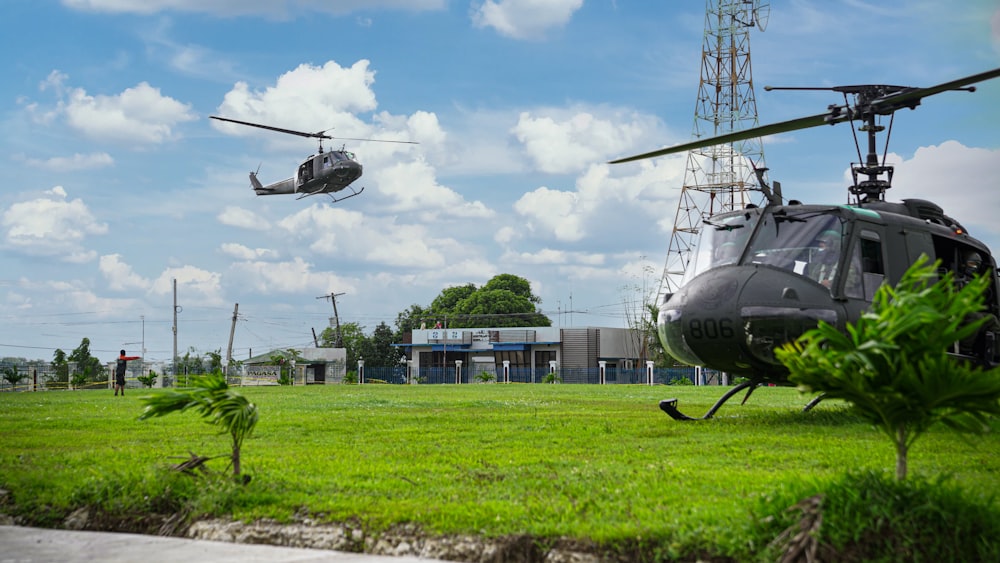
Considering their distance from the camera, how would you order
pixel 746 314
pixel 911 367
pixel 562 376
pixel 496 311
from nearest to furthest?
1. pixel 911 367
2. pixel 746 314
3. pixel 562 376
4. pixel 496 311

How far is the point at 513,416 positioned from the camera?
1359 cm

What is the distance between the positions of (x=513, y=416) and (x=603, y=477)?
692 centimetres

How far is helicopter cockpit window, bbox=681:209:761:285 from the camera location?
37.5 feet

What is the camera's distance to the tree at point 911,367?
4379mm

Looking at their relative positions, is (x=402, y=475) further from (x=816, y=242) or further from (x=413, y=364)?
(x=413, y=364)

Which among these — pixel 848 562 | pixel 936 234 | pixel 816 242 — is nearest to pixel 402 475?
pixel 848 562

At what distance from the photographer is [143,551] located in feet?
16.5

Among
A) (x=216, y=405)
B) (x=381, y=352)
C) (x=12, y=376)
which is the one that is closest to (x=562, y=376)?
(x=381, y=352)

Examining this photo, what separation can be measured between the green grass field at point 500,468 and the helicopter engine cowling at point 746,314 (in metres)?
0.90

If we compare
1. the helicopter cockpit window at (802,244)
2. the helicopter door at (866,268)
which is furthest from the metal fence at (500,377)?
the helicopter door at (866,268)

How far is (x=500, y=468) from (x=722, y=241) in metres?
5.64

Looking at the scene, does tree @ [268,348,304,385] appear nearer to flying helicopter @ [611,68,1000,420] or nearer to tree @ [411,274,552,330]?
tree @ [411,274,552,330]

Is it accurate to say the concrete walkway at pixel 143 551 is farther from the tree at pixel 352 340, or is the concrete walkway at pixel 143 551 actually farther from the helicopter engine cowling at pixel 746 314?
the tree at pixel 352 340

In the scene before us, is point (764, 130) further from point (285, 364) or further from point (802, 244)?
point (285, 364)
